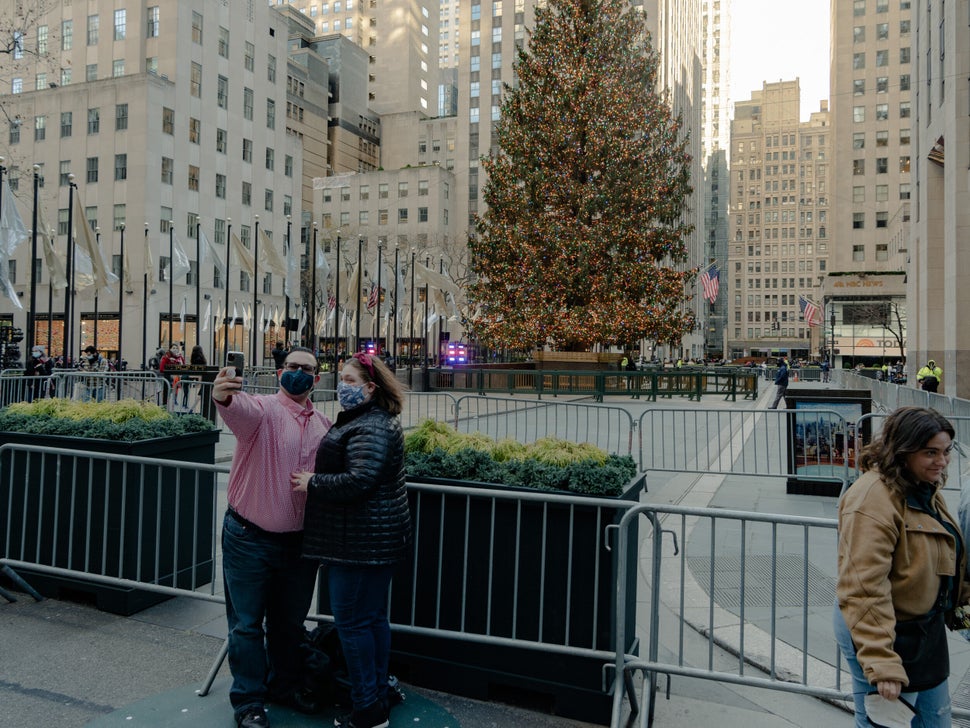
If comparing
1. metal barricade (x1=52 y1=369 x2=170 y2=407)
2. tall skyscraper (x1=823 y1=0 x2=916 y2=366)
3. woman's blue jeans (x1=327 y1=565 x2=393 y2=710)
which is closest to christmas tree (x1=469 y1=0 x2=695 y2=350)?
metal barricade (x1=52 y1=369 x2=170 y2=407)

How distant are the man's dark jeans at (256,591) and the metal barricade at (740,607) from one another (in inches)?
68.7

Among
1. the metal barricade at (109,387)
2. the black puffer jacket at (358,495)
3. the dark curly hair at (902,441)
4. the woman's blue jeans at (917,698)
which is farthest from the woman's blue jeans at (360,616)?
the metal barricade at (109,387)

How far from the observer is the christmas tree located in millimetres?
34969

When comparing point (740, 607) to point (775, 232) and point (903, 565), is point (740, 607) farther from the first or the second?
point (775, 232)

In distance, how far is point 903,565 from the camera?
2.84m

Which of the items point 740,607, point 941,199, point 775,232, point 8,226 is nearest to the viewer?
point 740,607

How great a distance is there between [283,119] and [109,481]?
6422cm

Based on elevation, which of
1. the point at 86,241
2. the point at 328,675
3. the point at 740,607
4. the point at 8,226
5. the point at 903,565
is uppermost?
the point at 86,241

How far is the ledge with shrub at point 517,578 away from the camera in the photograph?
418cm

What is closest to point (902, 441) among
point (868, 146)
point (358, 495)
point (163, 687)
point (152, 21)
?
point (358, 495)

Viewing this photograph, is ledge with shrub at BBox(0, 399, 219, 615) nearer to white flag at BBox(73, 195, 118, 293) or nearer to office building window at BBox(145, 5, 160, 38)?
white flag at BBox(73, 195, 118, 293)

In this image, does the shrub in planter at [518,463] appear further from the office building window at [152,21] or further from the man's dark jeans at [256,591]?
the office building window at [152,21]

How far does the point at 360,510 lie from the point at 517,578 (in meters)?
1.09

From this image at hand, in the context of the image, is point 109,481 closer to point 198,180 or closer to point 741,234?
point 198,180
